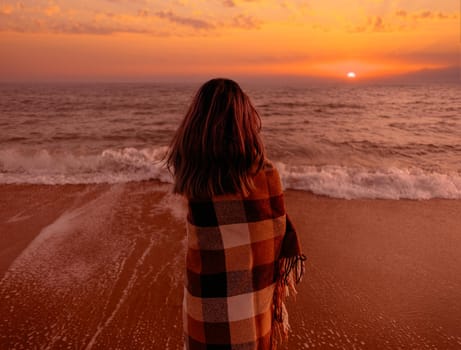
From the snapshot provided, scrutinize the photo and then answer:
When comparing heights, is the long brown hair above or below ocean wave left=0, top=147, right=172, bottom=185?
above

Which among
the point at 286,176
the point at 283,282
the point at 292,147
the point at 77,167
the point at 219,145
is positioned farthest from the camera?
the point at 292,147

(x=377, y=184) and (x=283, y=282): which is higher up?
(x=283, y=282)

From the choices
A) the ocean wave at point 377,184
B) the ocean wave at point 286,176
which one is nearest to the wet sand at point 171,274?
the ocean wave at point 377,184

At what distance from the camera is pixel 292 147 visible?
12328mm

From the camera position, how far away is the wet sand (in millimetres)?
3179

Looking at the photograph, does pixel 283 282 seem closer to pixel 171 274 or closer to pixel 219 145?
pixel 219 145

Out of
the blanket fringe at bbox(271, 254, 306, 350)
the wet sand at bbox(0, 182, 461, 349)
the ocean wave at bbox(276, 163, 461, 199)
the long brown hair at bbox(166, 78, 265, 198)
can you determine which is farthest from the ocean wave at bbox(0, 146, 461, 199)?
the long brown hair at bbox(166, 78, 265, 198)

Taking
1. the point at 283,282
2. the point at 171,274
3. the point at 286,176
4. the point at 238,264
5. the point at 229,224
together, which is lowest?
the point at 171,274

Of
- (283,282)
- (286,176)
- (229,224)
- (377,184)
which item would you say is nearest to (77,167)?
(286,176)

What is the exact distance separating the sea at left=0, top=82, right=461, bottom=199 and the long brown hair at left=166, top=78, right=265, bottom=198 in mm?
211

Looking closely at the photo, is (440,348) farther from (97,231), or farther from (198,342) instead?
(97,231)

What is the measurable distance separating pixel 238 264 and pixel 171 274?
9.03ft

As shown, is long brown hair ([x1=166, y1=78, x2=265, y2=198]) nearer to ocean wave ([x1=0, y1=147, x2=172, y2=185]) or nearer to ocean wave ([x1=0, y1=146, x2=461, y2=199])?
ocean wave ([x1=0, y1=146, x2=461, y2=199])

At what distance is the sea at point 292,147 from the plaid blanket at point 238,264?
54 centimetres
